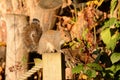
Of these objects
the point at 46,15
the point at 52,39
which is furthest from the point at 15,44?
the point at 46,15

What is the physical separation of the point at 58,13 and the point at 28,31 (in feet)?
1.77

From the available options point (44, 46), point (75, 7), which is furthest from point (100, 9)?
point (44, 46)

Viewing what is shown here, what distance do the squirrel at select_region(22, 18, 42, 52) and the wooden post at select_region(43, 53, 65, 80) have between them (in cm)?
190

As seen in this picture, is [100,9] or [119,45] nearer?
[119,45]

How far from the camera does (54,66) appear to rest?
2170 millimetres

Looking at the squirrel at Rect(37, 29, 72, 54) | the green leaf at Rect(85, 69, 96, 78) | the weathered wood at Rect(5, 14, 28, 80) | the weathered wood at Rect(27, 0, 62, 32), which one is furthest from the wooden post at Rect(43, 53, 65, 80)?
the weathered wood at Rect(27, 0, 62, 32)

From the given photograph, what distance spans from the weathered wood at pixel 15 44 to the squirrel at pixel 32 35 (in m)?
0.06

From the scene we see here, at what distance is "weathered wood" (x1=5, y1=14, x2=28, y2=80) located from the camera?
4.00m

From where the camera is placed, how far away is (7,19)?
411 centimetres

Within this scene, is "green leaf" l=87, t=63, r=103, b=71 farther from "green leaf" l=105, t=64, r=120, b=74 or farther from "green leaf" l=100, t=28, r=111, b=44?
"green leaf" l=100, t=28, r=111, b=44

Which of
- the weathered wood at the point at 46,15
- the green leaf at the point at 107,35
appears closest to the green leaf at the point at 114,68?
the green leaf at the point at 107,35

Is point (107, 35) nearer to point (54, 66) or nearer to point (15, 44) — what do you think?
point (54, 66)

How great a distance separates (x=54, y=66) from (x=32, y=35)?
84.0 inches

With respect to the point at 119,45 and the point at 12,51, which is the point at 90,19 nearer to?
the point at 119,45
